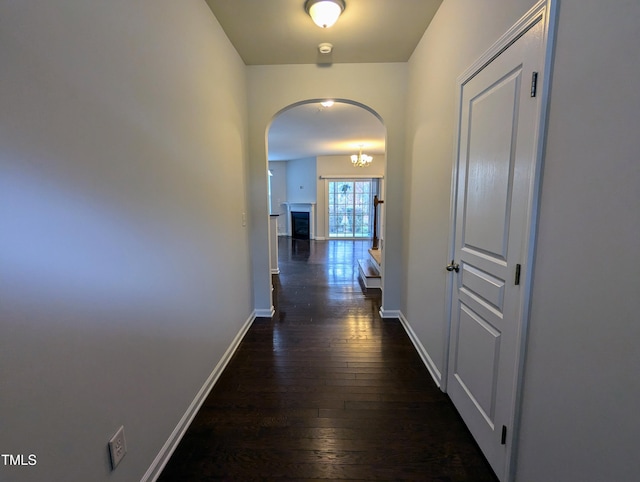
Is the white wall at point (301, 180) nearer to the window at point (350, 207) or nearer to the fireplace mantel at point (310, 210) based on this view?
the fireplace mantel at point (310, 210)

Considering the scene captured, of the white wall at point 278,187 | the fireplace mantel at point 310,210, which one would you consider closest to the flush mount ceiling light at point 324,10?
the fireplace mantel at point 310,210

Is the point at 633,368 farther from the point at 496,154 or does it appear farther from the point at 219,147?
the point at 219,147

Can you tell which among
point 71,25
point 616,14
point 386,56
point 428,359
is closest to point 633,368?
point 616,14

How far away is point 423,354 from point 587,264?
5.75ft

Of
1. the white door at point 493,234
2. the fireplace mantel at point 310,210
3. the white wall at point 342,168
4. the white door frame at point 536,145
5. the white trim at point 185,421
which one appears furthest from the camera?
the fireplace mantel at point 310,210

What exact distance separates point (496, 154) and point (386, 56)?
1967 mm

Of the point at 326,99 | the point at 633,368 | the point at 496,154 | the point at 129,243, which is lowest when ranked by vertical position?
the point at 633,368

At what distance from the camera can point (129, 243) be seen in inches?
47.1

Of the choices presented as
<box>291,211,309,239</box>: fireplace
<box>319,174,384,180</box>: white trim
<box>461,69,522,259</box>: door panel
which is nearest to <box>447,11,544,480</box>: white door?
<box>461,69,522,259</box>: door panel

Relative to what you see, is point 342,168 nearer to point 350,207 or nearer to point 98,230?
point 350,207

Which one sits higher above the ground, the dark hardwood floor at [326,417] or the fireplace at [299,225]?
the fireplace at [299,225]

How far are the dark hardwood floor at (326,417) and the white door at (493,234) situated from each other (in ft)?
0.80

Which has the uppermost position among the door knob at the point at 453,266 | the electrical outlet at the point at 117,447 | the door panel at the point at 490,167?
the door panel at the point at 490,167

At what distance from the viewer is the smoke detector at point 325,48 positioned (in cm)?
250
